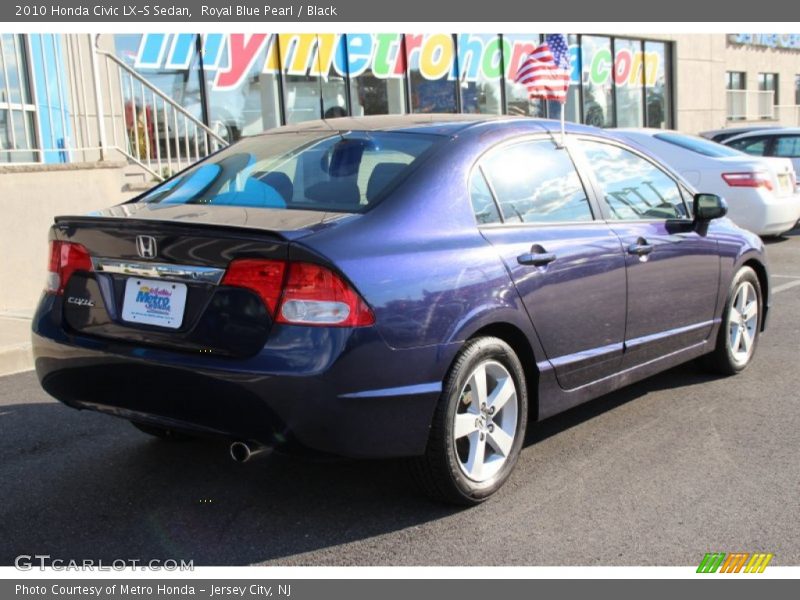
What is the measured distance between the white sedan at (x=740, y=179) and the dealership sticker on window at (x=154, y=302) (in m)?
8.64

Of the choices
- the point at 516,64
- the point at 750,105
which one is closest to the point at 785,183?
the point at 516,64

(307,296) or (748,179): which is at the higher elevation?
(307,296)

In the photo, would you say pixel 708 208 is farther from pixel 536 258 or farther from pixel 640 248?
pixel 536 258

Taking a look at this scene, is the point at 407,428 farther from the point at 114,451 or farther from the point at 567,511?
the point at 114,451

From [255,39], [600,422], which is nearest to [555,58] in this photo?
[255,39]

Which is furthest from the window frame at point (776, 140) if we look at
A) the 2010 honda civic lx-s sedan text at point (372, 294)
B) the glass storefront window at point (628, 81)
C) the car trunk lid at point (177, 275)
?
the car trunk lid at point (177, 275)

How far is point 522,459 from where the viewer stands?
14.1ft

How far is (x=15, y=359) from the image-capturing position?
249 inches

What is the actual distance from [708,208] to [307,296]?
296 cm

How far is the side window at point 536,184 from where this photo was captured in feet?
13.3

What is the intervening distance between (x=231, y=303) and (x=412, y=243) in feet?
2.45

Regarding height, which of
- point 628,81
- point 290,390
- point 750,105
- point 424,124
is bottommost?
point 290,390

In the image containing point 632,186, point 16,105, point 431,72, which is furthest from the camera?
point 431,72

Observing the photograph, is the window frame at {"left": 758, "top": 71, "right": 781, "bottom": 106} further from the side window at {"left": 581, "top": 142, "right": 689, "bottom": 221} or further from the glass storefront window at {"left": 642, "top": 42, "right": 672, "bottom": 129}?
the side window at {"left": 581, "top": 142, "right": 689, "bottom": 221}
